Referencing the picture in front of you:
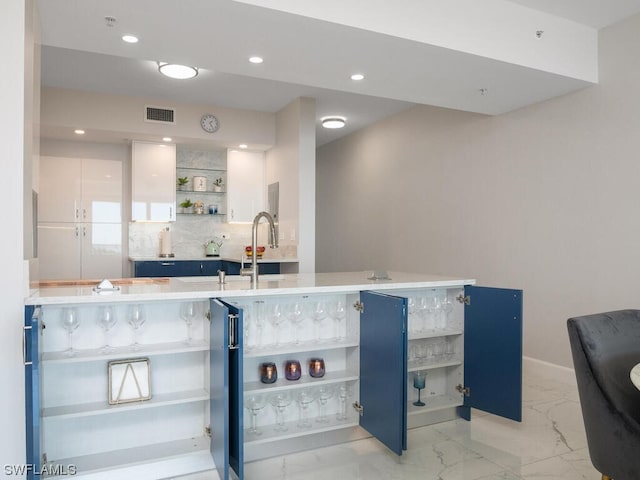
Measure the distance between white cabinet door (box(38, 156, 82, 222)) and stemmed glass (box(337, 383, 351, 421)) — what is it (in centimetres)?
473

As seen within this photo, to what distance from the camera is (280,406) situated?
2654 millimetres

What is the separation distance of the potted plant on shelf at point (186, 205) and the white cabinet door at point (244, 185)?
517mm

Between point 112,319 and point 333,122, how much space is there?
4.81 meters

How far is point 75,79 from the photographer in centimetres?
482

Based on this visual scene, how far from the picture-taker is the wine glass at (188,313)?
2.48 metres

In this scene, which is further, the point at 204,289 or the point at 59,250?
the point at 59,250

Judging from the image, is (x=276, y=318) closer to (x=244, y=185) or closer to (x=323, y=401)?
(x=323, y=401)

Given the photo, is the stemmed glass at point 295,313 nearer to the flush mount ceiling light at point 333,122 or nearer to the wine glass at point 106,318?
the wine glass at point 106,318

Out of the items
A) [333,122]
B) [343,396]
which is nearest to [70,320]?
[343,396]

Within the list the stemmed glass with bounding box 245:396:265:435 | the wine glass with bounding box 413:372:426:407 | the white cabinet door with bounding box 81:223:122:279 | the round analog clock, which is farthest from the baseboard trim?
the white cabinet door with bounding box 81:223:122:279

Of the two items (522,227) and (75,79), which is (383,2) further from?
(75,79)

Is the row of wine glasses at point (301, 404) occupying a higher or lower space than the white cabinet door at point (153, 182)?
lower

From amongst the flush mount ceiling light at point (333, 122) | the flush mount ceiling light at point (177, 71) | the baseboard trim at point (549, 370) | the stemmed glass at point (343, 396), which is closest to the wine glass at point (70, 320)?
the stemmed glass at point (343, 396)

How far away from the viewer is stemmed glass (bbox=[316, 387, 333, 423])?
9.10ft
